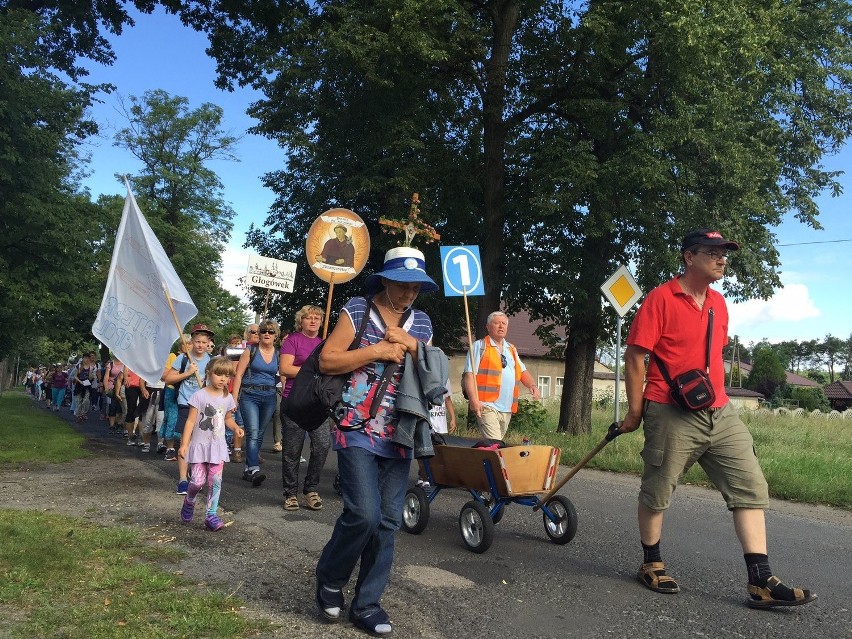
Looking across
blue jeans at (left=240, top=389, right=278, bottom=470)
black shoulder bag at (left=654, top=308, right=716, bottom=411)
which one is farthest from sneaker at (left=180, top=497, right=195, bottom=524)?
black shoulder bag at (left=654, top=308, right=716, bottom=411)

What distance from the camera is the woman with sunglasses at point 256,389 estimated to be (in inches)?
359

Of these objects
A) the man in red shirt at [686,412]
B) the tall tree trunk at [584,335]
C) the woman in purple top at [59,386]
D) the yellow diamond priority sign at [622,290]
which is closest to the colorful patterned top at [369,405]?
the man in red shirt at [686,412]

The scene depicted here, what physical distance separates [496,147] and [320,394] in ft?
48.1

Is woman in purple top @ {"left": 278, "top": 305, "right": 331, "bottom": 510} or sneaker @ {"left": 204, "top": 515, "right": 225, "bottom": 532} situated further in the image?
woman in purple top @ {"left": 278, "top": 305, "right": 331, "bottom": 510}

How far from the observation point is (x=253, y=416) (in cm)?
913

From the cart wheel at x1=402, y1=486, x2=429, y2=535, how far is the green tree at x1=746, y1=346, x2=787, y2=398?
80647 mm

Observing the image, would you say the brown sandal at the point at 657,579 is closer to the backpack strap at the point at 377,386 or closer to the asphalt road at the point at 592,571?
the asphalt road at the point at 592,571

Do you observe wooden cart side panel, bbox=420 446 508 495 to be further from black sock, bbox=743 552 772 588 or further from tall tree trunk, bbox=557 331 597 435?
tall tree trunk, bbox=557 331 597 435

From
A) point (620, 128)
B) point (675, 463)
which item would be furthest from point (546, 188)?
point (675, 463)

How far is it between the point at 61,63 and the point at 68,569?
496 inches

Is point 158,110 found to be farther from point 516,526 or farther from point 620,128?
point 516,526

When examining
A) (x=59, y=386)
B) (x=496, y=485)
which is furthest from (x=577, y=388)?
(x=59, y=386)

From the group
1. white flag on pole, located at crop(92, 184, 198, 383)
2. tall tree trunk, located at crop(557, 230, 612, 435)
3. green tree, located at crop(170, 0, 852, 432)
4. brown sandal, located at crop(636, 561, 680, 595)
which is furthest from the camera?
tall tree trunk, located at crop(557, 230, 612, 435)

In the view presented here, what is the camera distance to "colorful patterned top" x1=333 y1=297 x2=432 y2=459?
4058 millimetres
